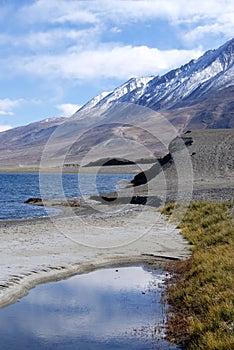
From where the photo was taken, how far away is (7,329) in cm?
1138

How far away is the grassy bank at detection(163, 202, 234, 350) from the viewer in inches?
403

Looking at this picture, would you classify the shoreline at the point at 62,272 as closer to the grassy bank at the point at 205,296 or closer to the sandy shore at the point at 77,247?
the sandy shore at the point at 77,247

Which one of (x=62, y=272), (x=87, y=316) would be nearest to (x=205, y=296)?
(x=87, y=316)

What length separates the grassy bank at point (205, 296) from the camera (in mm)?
10234

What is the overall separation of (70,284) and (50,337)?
5149mm

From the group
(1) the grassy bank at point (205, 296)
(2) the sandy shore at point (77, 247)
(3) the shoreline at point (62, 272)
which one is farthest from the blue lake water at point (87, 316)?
(2) the sandy shore at point (77, 247)

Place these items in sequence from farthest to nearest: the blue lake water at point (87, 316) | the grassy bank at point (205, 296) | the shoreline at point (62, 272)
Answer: the shoreline at point (62, 272)
the blue lake water at point (87, 316)
the grassy bank at point (205, 296)

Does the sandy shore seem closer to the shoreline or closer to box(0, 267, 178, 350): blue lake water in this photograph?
the shoreline

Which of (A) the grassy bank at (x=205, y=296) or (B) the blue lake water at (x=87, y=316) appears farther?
(B) the blue lake water at (x=87, y=316)

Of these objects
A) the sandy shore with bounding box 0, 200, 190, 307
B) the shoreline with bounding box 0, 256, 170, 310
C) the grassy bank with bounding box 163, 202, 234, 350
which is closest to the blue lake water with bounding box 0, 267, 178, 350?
the shoreline with bounding box 0, 256, 170, 310

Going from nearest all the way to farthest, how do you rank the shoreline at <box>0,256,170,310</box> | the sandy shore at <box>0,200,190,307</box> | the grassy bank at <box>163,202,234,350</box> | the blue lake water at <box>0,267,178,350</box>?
the grassy bank at <box>163,202,234,350</box> < the blue lake water at <box>0,267,178,350</box> < the shoreline at <box>0,256,170,310</box> < the sandy shore at <box>0,200,190,307</box>

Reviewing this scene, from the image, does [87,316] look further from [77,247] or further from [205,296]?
[77,247]

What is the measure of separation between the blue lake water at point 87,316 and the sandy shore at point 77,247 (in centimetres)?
96

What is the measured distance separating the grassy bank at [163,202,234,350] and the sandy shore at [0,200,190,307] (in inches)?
86.7
